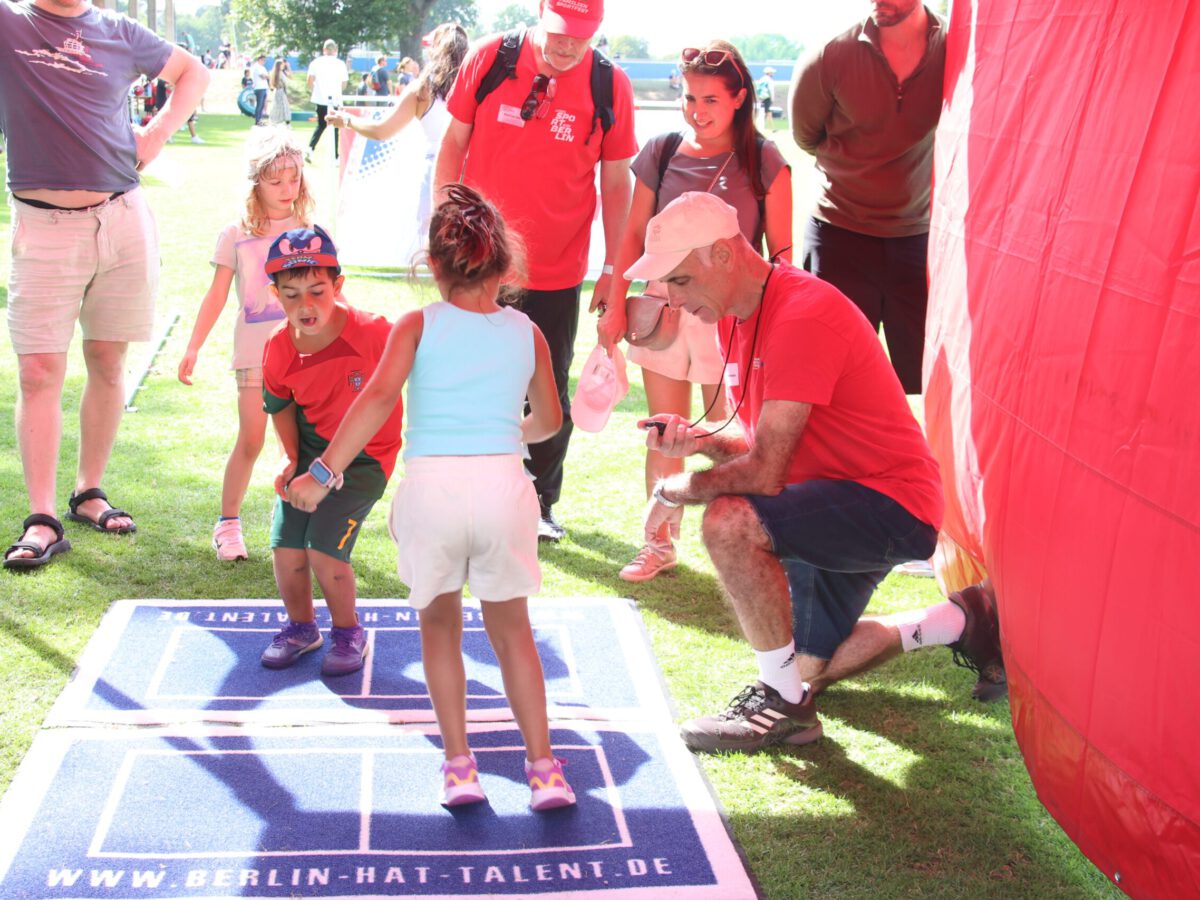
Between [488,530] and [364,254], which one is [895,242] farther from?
[364,254]

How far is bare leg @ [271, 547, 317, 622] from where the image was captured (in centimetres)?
407

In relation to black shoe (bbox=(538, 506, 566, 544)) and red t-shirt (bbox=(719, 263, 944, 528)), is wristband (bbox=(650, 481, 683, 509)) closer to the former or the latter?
red t-shirt (bbox=(719, 263, 944, 528))

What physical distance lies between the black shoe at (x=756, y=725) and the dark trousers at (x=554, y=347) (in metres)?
1.47

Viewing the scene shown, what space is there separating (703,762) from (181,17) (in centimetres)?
16655

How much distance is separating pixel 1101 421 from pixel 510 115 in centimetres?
279

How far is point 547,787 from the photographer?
10.9 feet

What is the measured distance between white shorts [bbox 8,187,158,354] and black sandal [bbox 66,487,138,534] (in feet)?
2.09

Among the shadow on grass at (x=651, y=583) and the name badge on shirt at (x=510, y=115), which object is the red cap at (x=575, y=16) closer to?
the name badge on shirt at (x=510, y=115)

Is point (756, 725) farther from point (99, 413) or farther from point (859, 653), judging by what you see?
point (99, 413)

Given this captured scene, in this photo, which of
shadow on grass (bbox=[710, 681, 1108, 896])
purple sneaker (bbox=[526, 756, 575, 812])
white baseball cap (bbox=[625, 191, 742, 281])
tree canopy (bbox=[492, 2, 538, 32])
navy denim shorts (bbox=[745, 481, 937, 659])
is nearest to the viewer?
shadow on grass (bbox=[710, 681, 1108, 896])

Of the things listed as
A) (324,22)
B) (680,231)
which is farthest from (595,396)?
(324,22)

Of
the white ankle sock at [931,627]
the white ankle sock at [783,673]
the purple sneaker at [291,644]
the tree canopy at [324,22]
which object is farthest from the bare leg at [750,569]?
the tree canopy at [324,22]

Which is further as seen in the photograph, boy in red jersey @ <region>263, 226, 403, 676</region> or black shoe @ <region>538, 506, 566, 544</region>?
black shoe @ <region>538, 506, 566, 544</region>

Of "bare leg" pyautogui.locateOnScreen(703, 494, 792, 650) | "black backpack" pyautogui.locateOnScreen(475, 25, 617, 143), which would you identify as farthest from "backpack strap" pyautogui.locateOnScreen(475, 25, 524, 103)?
"bare leg" pyautogui.locateOnScreen(703, 494, 792, 650)
